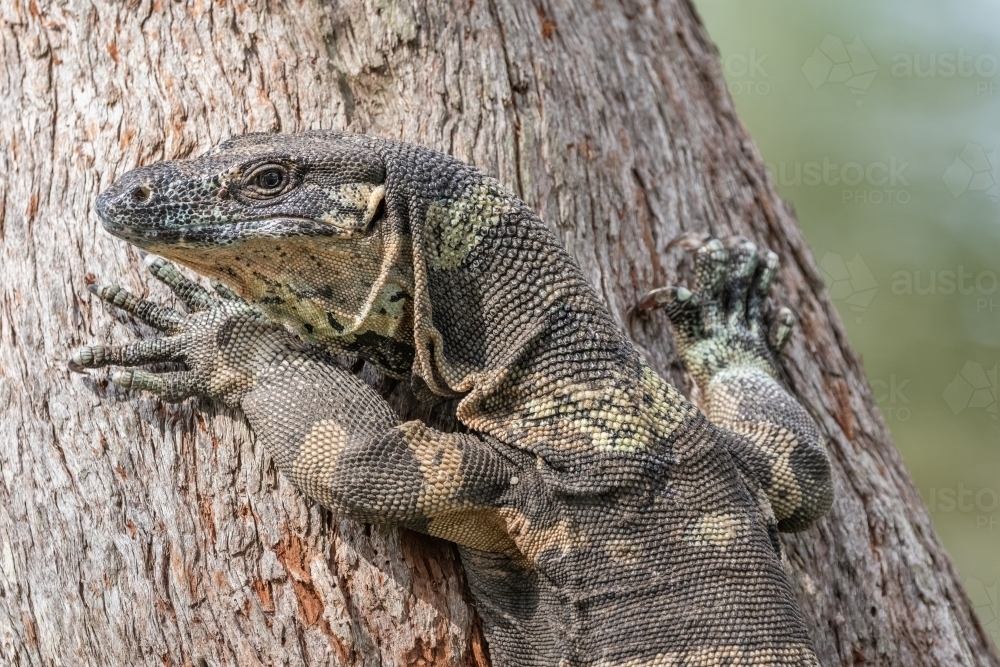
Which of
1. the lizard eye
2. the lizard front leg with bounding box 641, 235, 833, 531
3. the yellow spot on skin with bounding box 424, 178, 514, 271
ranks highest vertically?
the lizard eye

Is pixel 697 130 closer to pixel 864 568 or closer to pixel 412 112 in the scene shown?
pixel 412 112

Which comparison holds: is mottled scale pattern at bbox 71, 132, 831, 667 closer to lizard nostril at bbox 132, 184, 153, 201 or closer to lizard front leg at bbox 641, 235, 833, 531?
lizard nostril at bbox 132, 184, 153, 201

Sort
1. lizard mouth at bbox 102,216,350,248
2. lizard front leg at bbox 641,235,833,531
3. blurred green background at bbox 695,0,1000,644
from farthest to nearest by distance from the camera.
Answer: blurred green background at bbox 695,0,1000,644, lizard front leg at bbox 641,235,833,531, lizard mouth at bbox 102,216,350,248

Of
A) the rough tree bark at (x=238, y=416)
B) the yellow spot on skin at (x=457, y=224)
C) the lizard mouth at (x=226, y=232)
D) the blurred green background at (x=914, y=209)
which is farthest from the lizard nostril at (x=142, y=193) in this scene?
the blurred green background at (x=914, y=209)

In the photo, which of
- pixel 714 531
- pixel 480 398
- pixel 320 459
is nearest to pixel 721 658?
pixel 714 531

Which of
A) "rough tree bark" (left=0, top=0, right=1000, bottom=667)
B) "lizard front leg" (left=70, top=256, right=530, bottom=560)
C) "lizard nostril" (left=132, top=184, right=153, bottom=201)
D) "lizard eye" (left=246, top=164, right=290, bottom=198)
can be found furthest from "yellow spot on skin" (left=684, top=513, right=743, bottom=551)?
"lizard nostril" (left=132, top=184, right=153, bottom=201)

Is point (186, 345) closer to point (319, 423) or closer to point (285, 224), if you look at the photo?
point (319, 423)

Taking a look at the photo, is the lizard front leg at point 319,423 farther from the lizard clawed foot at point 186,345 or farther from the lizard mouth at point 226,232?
the lizard mouth at point 226,232
